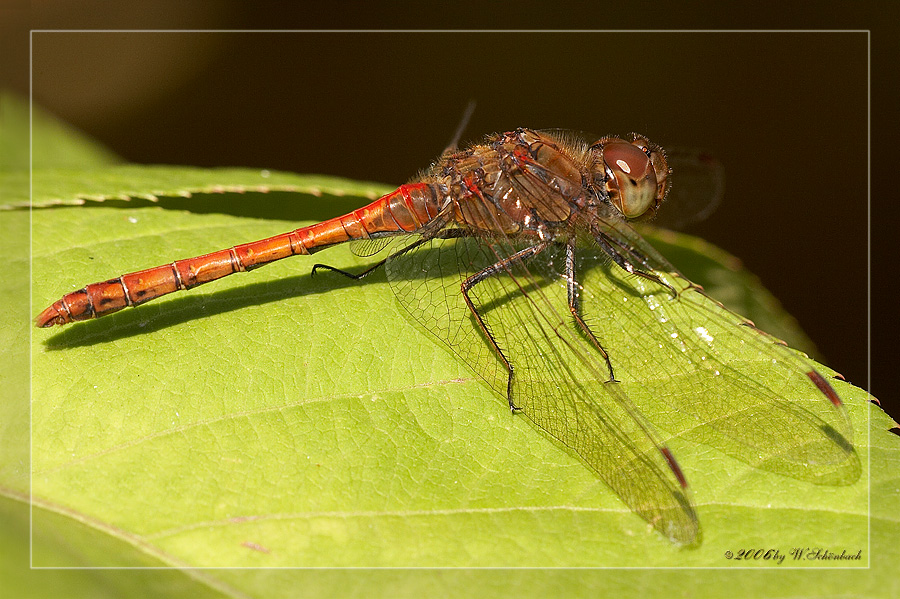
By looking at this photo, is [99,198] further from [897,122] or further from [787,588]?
[897,122]

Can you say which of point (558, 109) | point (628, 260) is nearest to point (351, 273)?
point (628, 260)

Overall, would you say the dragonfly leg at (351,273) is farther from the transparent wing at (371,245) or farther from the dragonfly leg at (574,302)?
the dragonfly leg at (574,302)

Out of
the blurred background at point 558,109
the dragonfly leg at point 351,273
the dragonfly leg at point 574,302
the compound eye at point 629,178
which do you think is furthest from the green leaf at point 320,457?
the blurred background at point 558,109

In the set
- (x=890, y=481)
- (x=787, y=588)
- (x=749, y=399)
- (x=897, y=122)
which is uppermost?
(x=897, y=122)

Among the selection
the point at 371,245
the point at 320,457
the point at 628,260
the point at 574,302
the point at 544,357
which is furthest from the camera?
→ the point at 371,245

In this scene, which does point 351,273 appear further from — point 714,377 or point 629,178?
point 714,377

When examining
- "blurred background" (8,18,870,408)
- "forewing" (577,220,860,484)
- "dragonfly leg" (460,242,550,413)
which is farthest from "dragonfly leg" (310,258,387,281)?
"blurred background" (8,18,870,408)

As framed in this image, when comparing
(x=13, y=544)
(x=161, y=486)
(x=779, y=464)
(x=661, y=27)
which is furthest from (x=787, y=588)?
(x=661, y=27)
